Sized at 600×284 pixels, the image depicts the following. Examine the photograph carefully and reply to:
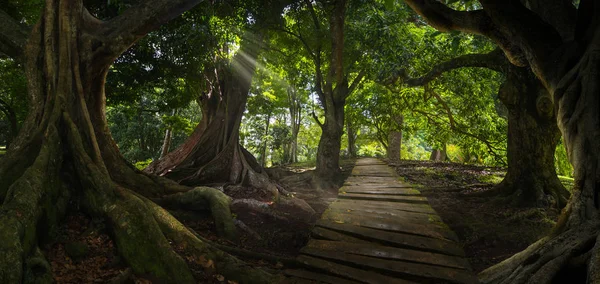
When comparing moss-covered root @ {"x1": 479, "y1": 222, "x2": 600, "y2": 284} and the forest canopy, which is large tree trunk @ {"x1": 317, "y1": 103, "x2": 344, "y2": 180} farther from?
moss-covered root @ {"x1": 479, "y1": 222, "x2": 600, "y2": 284}

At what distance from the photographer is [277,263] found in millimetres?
3621

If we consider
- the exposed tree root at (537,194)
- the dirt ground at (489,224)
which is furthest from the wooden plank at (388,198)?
the exposed tree root at (537,194)

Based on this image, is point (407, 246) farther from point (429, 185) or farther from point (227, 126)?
point (227, 126)

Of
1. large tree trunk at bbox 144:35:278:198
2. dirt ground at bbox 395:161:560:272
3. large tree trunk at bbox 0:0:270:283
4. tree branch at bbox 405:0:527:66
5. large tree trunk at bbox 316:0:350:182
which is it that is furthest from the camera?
large tree trunk at bbox 316:0:350:182

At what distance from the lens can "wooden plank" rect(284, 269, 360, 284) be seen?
303 cm

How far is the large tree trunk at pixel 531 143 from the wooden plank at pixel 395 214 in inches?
89.5

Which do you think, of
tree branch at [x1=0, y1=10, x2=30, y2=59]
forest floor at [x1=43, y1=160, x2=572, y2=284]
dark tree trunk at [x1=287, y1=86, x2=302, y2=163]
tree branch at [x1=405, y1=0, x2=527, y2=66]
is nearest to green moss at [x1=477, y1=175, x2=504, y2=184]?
forest floor at [x1=43, y1=160, x2=572, y2=284]

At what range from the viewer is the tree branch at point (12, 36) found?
418 cm

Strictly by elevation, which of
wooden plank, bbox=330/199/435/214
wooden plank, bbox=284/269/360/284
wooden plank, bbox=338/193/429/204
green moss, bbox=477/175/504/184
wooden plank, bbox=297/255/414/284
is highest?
green moss, bbox=477/175/504/184

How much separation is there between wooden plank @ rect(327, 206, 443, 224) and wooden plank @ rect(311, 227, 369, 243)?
1.01 meters

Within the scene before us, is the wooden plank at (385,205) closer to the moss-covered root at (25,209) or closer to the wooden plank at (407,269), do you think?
the wooden plank at (407,269)

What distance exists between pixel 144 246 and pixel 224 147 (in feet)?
17.7

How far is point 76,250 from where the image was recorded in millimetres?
2979

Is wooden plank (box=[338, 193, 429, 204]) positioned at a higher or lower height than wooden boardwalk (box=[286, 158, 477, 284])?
higher
